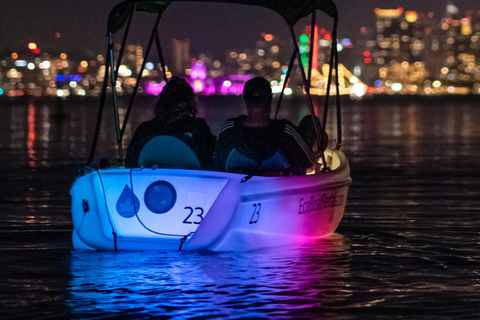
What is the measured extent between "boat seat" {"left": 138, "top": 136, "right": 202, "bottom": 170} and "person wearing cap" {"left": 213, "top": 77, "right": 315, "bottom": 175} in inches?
10.7

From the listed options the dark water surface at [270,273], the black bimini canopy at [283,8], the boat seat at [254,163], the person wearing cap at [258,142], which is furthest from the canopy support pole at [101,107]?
the boat seat at [254,163]

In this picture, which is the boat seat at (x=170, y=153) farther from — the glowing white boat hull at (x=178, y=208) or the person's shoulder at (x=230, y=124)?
the glowing white boat hull at (x=178, y=208)

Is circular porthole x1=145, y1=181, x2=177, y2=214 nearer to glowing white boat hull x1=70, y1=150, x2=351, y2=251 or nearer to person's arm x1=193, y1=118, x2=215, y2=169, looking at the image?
glowing white boat hull x1=70, y1=150, x2=351, y2=251

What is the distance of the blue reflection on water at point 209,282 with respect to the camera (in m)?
Answer: 6.64

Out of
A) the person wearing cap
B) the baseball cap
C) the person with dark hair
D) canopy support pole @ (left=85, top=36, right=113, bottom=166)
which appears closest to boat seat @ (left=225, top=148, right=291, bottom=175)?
the person wearing cap

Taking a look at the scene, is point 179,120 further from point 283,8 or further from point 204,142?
point 283,8

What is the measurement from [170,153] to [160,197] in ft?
2.01

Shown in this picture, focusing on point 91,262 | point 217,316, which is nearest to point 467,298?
point 217,316

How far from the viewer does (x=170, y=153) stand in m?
8.62

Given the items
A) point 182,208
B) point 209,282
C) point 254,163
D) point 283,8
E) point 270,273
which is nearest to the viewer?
point 209,282

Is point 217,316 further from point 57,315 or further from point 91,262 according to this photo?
point 91,262

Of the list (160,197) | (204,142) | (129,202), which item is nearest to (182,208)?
(160,197)

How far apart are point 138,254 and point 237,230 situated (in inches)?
38.5

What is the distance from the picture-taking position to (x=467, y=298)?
6.99 m
